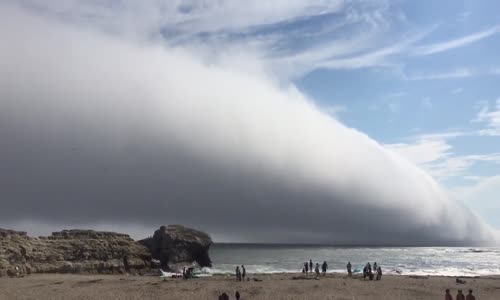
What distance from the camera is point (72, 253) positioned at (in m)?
64.2

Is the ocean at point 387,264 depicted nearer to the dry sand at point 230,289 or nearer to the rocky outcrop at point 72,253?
the rocky outcrop at point 72,253

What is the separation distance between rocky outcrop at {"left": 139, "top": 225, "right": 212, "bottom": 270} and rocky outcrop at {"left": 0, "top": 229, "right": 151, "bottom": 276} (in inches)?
188

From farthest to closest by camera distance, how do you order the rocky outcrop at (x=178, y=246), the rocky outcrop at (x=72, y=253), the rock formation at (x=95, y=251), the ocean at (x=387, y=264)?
the rocky outcrop at (x=178, y=246) → the ocean at (x=387, y=264) → the rock formation at (x=95, y=251) → the rocky outcrop at (x=72, y=253)

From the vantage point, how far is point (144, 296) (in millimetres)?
37938

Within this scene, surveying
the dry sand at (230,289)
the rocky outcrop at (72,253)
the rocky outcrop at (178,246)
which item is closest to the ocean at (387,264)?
the rocky outcrop at (178,246)

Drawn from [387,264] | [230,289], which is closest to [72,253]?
[230,289]

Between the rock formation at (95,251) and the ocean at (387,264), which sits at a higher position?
the rock formation at (95,251)

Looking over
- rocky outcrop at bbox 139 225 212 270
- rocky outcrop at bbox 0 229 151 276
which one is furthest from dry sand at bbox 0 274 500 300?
rocky outcrop at bbox 139 225 212 270

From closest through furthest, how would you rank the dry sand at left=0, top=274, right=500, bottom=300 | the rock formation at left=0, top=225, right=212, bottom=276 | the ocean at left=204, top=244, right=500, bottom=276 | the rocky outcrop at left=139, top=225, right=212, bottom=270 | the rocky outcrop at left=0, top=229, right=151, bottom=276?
1. the dry sand at left=0, top=274, right=500, bottom=300
2. the rocky outcrop at left=0, top=229, right=151, bottom=276
3. the rock formation at left=0, top=225, right=212, bottom=276
4. the ocean at left=204, top=244, right=500, bottom=276
5. the rocky outcrop at left=139, top=225, right=212, bottom=270

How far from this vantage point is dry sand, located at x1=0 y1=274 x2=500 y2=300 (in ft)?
124

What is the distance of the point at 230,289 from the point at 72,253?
32.1 m

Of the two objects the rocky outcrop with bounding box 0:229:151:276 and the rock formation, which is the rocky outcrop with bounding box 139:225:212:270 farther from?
the rocky outcrop with bounding box 0:229:151:276

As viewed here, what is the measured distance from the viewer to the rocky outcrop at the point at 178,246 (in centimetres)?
7569

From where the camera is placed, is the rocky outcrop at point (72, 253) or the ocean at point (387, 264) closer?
the rocky outcrop at point (72, 253)
